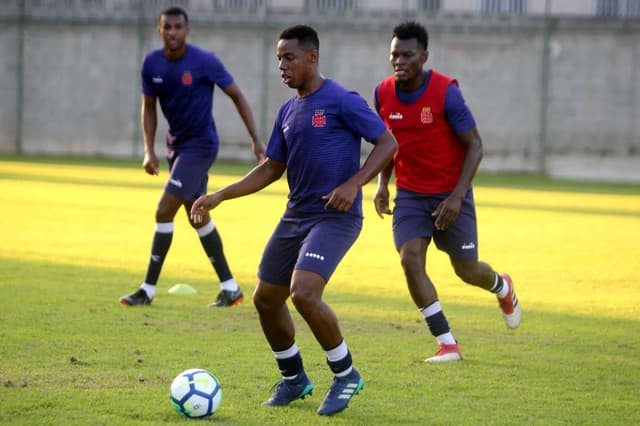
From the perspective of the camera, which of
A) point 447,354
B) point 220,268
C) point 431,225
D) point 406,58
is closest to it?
point 447,354

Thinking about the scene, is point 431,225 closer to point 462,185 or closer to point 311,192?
point 462,185

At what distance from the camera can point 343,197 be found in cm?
638

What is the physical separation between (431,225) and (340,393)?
7.59ft

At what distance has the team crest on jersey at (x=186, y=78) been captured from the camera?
10344 millimetres

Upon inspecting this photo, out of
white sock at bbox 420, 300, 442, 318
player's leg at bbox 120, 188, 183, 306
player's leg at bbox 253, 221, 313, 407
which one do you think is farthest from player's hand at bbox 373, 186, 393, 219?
player's leg at bbox 120, 188, 183, 306

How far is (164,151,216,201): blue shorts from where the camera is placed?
10172mm

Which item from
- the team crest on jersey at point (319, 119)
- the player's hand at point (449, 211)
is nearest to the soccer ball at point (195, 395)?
the team crest on jersey at point (319, 119)

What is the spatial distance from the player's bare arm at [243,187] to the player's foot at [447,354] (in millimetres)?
1949

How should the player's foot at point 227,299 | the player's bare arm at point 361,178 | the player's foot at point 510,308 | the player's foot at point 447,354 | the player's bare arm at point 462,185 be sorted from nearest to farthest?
the player's bare arm at point 361,178
the player's foot at point 447,354
the player's bare arm at point 462,185
the player's foot at point 510,308
the player's foot at point 227,299

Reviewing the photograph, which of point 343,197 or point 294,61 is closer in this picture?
point 343,197

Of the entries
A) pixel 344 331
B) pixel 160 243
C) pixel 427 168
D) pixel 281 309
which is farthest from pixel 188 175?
pixel 281 309

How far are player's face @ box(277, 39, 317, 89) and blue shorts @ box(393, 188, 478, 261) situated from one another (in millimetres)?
2090

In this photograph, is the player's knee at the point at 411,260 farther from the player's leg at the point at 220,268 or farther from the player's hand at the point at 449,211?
the player's leg at the point at 220,268

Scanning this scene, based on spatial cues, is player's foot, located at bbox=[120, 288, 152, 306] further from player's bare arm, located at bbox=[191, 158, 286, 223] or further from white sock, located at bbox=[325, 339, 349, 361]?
white sock, located at bbox=[325, 339, 349, 361]
